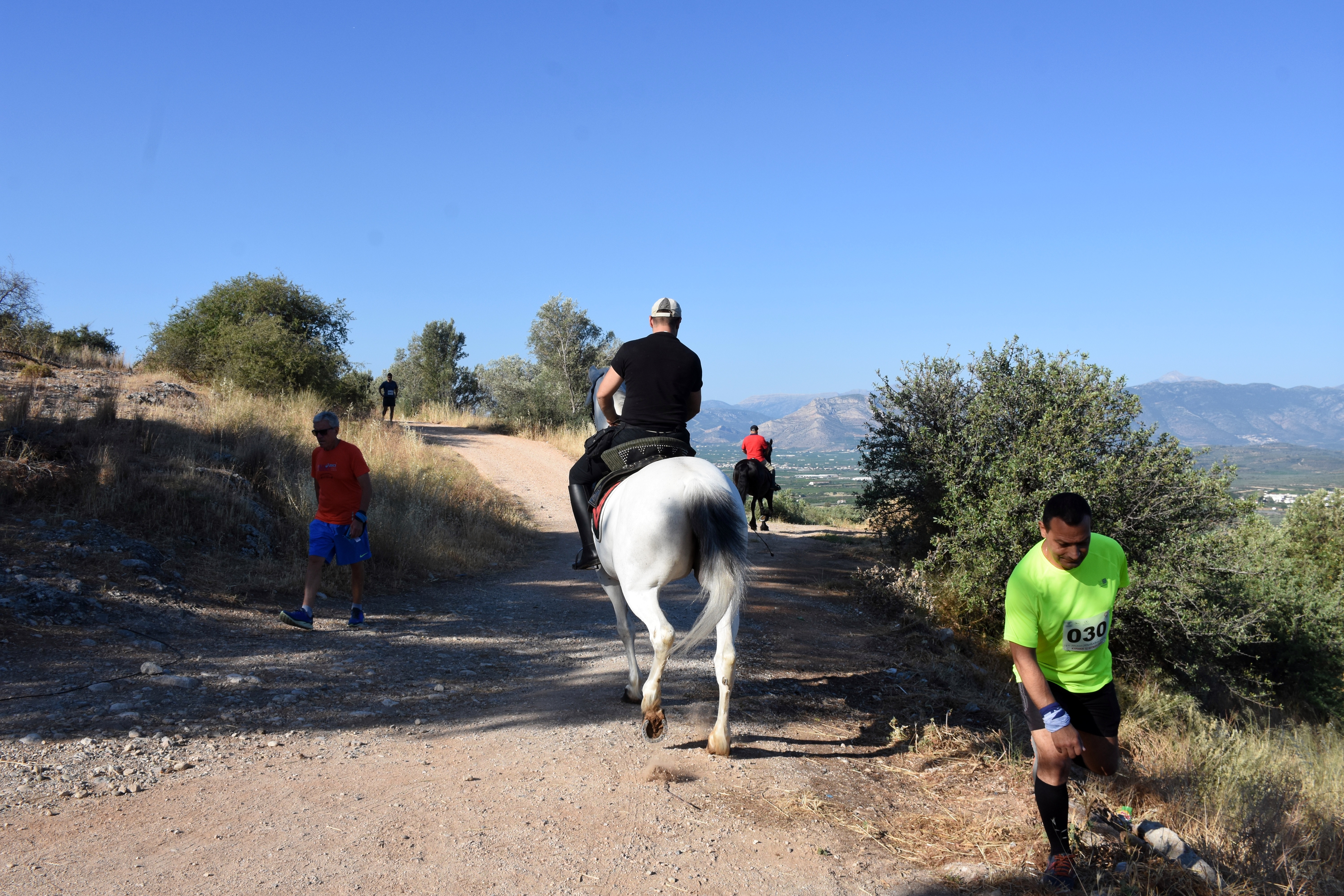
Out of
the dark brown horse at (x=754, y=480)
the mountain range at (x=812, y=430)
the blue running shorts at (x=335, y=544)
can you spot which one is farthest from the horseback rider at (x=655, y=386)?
the mountain range at (x=812, y=430)

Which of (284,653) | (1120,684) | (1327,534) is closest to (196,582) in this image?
(284,653)

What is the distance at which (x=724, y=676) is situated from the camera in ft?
15.7

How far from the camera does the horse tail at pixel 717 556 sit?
4738mm

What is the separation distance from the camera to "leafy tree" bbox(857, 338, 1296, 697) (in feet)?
34.5

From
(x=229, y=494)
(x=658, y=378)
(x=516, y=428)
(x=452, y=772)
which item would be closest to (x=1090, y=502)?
(x=658, y=378)

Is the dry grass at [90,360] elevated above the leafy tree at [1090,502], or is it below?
above

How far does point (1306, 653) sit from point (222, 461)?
1914cm

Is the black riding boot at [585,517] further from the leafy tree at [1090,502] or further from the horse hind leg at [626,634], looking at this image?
the leafy tree at [1090,502]

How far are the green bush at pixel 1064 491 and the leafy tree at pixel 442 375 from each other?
33.6 meters

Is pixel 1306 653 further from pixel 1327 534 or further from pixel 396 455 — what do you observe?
pixel 396 455

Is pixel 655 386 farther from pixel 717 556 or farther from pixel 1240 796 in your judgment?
pixel 1240 796

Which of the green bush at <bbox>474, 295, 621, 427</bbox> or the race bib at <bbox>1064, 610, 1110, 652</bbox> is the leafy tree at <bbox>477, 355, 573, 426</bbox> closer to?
the green bush at <bbox>474, 295, 621, 427</bbox>

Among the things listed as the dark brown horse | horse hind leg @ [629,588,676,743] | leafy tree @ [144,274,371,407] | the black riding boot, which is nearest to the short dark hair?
horse hind leg @ [629,588,676,743]

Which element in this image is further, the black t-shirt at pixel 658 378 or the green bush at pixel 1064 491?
the green bush at pixel 1064 491
